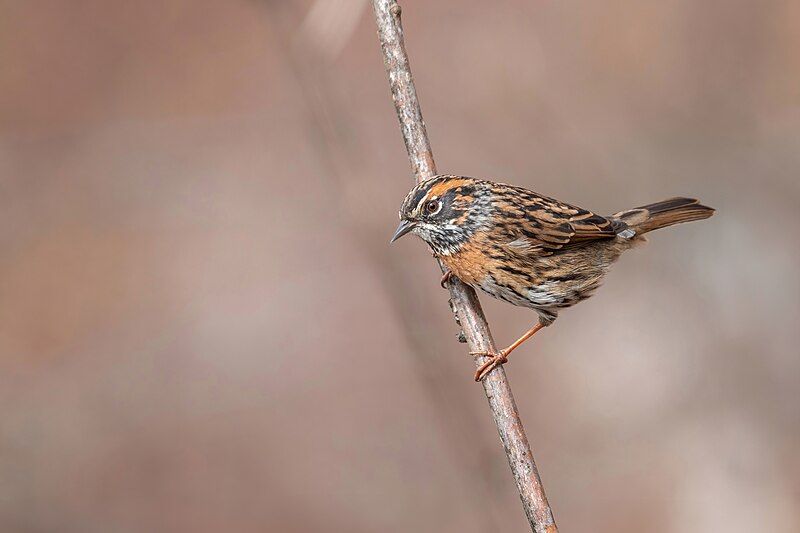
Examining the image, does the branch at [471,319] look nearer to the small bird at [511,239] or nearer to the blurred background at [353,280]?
the small bird at [511,239]

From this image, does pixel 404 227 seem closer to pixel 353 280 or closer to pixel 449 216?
pixel 449 216

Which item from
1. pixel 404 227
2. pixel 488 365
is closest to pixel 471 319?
pixel 488 365

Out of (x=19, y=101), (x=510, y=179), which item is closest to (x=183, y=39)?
(x=19, y=101)

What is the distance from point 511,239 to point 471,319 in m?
0.75

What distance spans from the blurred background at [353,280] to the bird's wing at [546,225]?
81.3 inches

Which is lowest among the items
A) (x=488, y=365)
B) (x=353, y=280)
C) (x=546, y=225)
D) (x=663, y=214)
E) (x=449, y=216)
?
(x=488, y=365)

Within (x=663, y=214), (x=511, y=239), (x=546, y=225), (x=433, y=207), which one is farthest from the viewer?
(x=663, y=214)

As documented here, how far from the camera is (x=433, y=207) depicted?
5859 millimetres

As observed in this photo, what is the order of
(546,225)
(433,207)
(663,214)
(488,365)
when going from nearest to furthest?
(488,365)
(433,207)
(546,225)
(663,214)

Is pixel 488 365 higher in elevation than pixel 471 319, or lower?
lower

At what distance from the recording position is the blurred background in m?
9.45

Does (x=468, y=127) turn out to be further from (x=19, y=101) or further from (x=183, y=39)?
(x=19, y=101)

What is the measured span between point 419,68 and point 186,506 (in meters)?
6.34

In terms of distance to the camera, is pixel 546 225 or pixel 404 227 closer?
pixel 404 227
